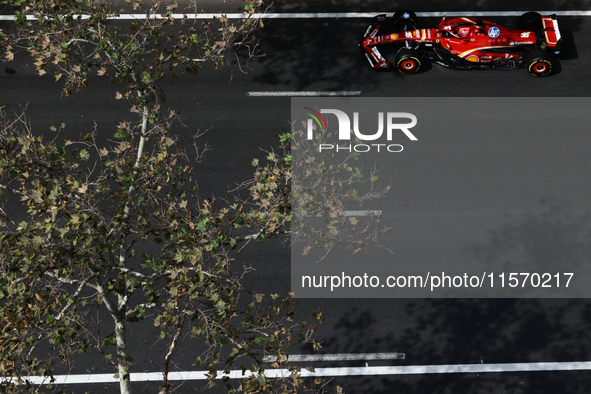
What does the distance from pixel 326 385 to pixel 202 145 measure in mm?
6422

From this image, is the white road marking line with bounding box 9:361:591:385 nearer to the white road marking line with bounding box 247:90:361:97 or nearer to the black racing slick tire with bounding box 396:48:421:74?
the white road marking line with bounding box 247:90:361:97

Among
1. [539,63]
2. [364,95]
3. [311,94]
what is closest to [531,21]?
[539,63]

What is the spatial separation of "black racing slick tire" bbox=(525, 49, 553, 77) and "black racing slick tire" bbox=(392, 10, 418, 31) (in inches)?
121

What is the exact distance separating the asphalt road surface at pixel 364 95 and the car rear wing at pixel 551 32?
84 centimetres

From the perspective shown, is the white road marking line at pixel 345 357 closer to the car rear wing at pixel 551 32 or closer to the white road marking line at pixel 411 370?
the white road marking line at pixel 411 370

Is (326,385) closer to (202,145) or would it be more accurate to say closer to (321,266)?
(321,266)

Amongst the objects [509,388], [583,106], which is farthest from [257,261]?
[583,106]

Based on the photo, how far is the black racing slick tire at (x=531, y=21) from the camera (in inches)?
554

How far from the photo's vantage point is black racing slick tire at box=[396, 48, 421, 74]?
13680mm

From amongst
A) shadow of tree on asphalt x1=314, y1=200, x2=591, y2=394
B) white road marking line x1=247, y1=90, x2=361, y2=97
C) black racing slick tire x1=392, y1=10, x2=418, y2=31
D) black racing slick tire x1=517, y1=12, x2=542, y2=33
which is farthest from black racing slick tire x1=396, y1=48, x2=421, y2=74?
shadow of tree on asphalt x1=314, y1=200, x2=591, y2=394

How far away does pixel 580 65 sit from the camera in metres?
14.2

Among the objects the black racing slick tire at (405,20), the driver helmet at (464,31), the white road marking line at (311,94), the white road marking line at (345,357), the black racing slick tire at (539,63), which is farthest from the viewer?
the black racing slick tire at (405,20)

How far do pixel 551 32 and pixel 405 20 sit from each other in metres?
3.75

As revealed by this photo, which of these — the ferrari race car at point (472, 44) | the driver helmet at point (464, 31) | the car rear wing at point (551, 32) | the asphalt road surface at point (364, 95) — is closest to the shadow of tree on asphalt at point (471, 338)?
the asphalt road surface at point (364, 95)
